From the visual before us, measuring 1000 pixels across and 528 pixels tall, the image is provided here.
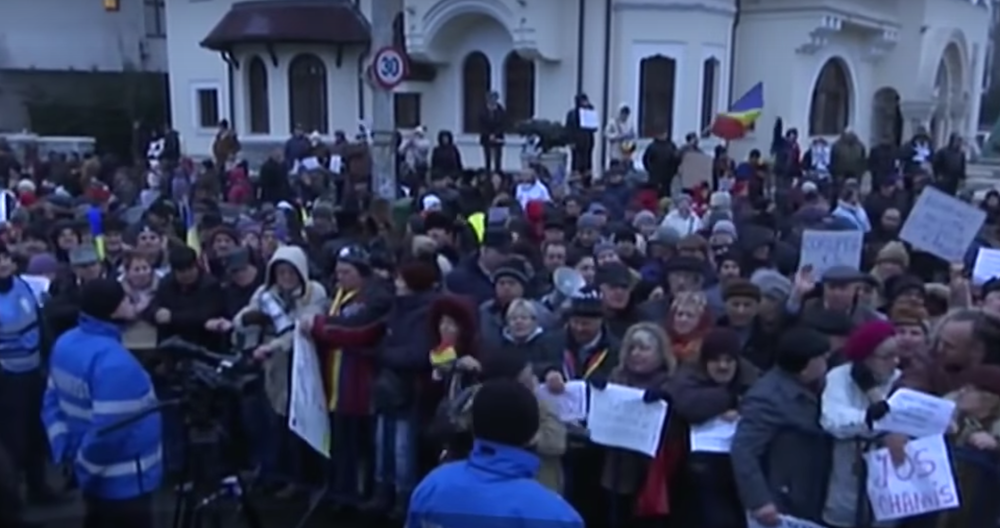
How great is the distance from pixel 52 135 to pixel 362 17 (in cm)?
1267

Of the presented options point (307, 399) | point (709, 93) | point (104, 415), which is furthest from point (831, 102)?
point (104, 415)

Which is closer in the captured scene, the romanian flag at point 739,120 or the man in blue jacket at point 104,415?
the man in blue jacket at point 104,415

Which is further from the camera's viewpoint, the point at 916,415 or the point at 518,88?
the point at 518,88

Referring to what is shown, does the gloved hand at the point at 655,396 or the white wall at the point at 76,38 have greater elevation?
the white wall at the point at 76,38

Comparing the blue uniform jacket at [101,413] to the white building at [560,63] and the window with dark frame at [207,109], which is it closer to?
the white building at [560,63]

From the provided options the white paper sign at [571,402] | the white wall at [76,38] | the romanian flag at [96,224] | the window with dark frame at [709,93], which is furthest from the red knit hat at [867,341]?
the white wall at [76,38]

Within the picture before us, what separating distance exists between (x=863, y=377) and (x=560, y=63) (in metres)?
20.2

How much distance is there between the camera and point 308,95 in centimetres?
2836

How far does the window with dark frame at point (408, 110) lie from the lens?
89.8ft

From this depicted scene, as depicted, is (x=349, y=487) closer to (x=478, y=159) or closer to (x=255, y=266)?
(x=255, y=266)

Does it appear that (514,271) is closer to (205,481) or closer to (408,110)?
(205,481)

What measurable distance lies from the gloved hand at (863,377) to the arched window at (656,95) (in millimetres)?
20125

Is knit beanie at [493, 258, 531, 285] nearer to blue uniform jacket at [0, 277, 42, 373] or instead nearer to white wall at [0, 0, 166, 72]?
blue uniform jacket at [0, 277, 42, 373]

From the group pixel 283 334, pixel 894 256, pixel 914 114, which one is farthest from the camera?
pixel 914 114
